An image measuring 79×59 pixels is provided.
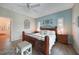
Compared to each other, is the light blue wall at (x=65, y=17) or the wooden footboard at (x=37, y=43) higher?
the light blue wall at (x=65, y=17)

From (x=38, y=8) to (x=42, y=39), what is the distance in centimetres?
62

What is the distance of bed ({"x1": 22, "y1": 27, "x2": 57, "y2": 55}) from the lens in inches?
82.3

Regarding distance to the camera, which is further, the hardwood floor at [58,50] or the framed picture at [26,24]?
the framed picture at [26,24]

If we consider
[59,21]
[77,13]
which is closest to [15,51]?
[59,21]

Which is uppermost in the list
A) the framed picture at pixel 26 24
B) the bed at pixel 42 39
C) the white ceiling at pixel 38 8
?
the white ceiling at pixel 38 8

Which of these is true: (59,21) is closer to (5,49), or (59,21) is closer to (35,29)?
(35,29)

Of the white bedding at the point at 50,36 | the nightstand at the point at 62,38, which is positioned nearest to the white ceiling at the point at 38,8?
the white bedding at the point at 50,36

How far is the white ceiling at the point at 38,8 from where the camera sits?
81.2 inches

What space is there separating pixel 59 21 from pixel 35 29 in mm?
509

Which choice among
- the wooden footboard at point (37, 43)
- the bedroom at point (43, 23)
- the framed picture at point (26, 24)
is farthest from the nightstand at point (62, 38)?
the framed picture at point (26, 24)

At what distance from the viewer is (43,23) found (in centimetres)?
220

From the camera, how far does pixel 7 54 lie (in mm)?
2135

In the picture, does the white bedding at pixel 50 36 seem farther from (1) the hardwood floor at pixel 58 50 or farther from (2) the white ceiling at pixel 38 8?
(2) the white ceiling at pixel 38 8

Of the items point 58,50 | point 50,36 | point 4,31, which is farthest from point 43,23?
point 4,31
